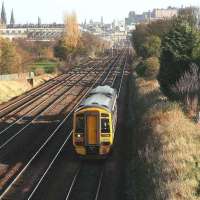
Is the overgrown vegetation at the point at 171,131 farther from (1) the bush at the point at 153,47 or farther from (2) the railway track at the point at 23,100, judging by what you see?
(1) the bush at the point at 153,47

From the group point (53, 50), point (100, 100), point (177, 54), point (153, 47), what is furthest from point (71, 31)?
point (100, 100)

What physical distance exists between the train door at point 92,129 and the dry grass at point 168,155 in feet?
6.80

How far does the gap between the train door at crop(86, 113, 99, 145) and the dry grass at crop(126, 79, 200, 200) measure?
6.80 ft

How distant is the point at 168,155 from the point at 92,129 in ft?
14.2

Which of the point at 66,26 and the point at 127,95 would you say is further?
the point at 66,26

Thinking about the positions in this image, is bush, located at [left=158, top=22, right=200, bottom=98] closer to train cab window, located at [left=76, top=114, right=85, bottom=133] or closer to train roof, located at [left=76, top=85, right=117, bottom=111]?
train roof, located at [left=76, top=85, right=117, bottom=111]

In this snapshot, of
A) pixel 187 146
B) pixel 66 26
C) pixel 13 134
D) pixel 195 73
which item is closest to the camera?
pixel 187 146

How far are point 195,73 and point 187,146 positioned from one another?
25.4ft

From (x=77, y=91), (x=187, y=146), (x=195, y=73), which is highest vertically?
(x=195, y=73)

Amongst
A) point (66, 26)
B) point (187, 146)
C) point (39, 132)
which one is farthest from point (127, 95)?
point (66, 26)

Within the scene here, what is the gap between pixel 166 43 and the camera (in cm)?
2711

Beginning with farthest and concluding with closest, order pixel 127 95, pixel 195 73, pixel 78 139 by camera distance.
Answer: pixel 127 95, pixel 195 73, pixel 78 139

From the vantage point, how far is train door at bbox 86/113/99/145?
1853 centimetres

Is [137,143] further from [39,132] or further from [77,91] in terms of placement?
[77,91]
